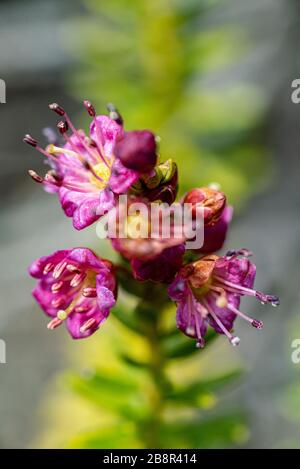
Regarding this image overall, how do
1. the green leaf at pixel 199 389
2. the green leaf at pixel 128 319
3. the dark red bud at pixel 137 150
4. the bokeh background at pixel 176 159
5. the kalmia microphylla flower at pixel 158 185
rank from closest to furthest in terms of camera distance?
the dark red bud at pixel 137 150, the kalmia microphylla flower at pixel 158 185, the green leaf at pixel 128 319, the green leaf at pixel 199 389, the bokeh background at pixel 176 159

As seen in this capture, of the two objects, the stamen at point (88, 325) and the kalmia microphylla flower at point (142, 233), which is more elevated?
the kalmia microphylla flower at point (142, 233)

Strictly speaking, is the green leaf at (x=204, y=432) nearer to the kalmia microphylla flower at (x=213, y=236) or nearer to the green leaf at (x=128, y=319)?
the green leaf at (x=128, y=319)

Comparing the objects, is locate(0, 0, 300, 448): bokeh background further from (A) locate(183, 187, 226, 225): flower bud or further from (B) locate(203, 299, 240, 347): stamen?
(A) locate(183, 187, 226, 225): flower bud

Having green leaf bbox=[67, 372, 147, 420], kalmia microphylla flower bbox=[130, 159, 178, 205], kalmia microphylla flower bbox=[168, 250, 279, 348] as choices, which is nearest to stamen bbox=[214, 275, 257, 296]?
kalmia microphylla flower bbox=[168, 250, 279, 348]

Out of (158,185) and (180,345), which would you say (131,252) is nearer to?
(158,185)

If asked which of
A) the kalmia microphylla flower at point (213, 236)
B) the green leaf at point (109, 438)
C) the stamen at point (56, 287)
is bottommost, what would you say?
the green leaf at point (109, 438)

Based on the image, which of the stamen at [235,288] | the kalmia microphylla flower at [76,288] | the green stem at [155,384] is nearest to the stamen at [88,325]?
the kalmia microphylla flower at [76,288]
